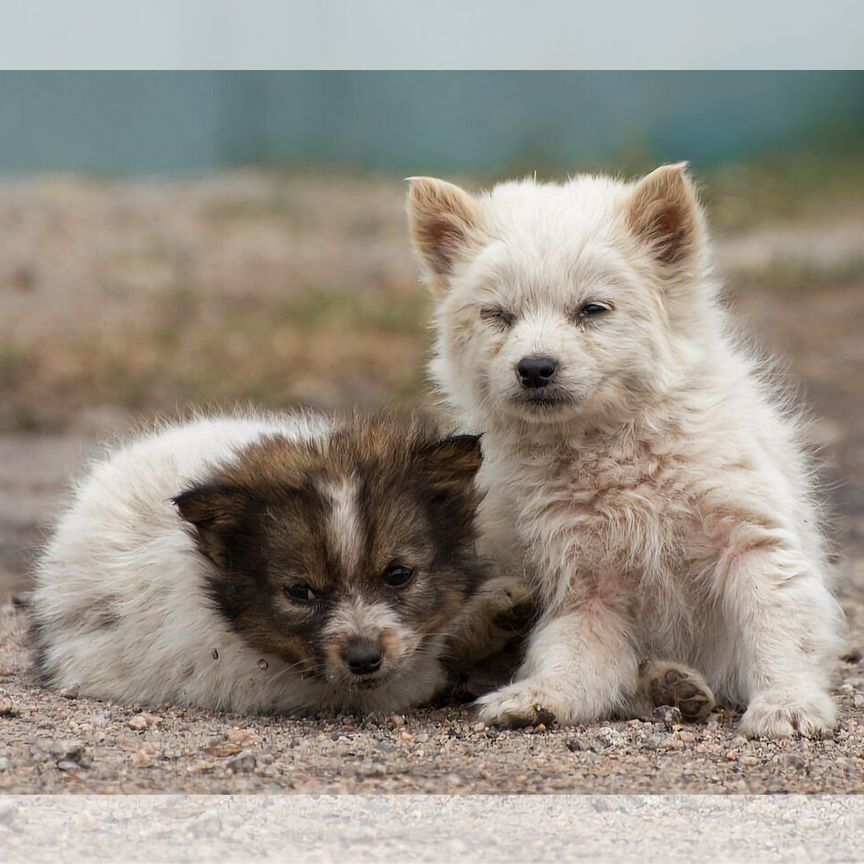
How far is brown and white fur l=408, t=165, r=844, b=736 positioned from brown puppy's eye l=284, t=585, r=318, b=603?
73 centimetres

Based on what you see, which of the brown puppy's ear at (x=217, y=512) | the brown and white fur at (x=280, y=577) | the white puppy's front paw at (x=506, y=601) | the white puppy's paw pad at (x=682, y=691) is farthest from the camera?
the white puppy's front paw at (x=506, y=601)

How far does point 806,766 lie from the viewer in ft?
15.4

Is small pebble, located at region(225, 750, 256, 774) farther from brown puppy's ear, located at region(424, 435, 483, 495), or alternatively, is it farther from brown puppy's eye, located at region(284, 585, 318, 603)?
brown puppy's ear, located at region(424, 435, 483, 495)

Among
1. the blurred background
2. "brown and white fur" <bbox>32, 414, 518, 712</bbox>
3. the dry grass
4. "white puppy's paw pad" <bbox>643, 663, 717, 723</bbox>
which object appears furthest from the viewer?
the dry grass

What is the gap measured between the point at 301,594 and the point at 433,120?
7269 mm

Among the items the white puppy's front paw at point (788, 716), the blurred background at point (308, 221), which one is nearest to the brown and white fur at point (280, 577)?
the white puppy's front paw at point (788, 716)

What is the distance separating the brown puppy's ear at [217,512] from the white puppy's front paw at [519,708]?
1.04m

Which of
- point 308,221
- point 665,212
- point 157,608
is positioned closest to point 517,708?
point 157,608

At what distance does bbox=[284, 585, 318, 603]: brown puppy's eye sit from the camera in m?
5.08

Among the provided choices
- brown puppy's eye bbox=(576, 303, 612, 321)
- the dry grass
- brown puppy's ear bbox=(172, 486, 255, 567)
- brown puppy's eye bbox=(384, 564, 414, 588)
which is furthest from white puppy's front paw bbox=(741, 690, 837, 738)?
the dry grass

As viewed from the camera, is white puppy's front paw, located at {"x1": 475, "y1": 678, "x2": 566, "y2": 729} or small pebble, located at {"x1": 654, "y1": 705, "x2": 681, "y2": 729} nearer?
white puppy's front paw, located at {"x1": 475, "y1": 678, "x2": 566, "y2": 729}

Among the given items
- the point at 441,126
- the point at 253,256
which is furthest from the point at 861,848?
the point at 253,256

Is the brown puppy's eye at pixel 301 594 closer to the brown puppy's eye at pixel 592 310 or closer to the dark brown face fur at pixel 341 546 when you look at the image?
the dark brown face fur at pixel 341 546

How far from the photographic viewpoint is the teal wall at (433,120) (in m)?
11.2
